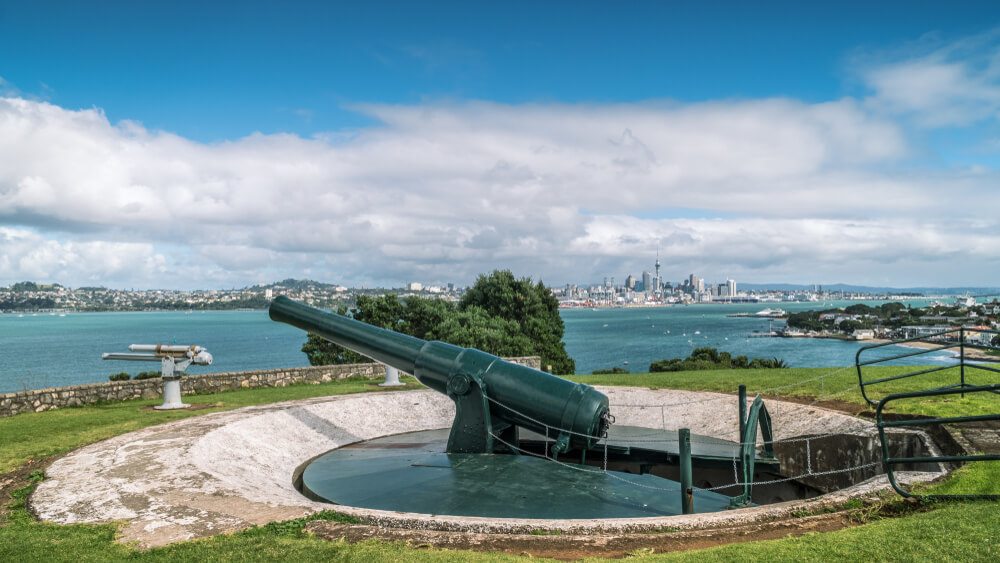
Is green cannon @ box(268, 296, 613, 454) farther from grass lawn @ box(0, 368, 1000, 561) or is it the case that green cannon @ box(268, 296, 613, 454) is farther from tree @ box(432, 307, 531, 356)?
tree @ box(432, 307, 531, 356)

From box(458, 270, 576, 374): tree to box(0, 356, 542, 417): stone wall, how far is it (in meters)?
13.8

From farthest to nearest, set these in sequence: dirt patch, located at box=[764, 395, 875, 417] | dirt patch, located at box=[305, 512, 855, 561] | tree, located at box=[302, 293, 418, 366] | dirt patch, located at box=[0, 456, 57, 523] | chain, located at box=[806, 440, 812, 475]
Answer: tree, located at box=[302, 293, 418, 366] → dirt patch, located at box=[764, 395, 875, 417] → chain, located at box=[806, 440, 812, 475] → dirt patch, located at box=[0, 456, 57, 523] → dirt patch, located at box=[305, 512, 855, 561]

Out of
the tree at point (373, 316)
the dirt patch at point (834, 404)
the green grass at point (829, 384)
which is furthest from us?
the tree at point (373, 316)

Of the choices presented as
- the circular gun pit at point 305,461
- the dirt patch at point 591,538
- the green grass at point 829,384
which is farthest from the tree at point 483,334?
the dirt patch at point 591,538

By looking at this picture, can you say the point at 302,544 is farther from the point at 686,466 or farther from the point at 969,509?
the point at 969,509

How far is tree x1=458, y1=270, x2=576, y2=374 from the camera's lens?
3284 cm

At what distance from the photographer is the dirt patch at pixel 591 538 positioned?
4.64 meters

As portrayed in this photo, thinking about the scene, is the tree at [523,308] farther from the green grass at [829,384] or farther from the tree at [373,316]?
the green grass at [829,384]

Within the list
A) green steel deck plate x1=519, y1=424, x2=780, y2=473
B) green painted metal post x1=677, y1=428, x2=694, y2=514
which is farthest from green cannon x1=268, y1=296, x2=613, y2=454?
green painted metal post x1=677, y1=428, x2=694, y2=514

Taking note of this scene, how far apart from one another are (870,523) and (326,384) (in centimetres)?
1341

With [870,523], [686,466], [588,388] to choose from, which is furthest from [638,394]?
[870,523]

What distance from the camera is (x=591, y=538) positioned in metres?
4.88

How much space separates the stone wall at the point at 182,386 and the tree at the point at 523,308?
544 inches

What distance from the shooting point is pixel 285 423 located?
429 inches
